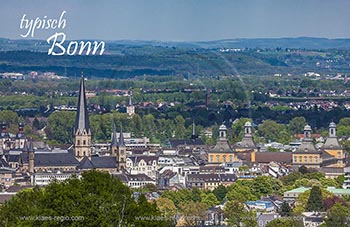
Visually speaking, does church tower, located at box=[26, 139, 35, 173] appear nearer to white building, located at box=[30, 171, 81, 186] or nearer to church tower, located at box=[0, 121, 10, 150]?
white building, located at box=[30, 171, 81, 186]

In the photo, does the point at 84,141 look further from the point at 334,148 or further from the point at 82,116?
the point at 334,148

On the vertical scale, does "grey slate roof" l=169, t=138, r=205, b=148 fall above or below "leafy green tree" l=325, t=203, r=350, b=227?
above

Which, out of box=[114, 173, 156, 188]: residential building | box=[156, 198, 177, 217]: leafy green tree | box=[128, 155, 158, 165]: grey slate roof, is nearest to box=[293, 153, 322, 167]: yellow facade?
box=[128, 155, 158, 165]: grey slate roof

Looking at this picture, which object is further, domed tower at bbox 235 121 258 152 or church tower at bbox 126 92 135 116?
church tower at bbox 126 92 135 116

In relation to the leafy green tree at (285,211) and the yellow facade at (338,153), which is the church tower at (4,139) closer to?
the yellow facade at (338,153)

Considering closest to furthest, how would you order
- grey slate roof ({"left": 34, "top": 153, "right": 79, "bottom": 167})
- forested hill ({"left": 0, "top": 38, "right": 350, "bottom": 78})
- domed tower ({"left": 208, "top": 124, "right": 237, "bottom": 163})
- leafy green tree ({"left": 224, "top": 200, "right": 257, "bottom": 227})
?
leafy green tree ({"left": 224, "top": 200, "right": 257, "bottom": 227}) → grey slate roof ({"left": 34, "top": 153, "right": 79, "bottom": 167}) → domed tower ({"left": 208, "top": 124, "right": 237, "bottom": 163}) → forested hill ({"left": 0, "top": 38, "right": 350, "bottom": 78})

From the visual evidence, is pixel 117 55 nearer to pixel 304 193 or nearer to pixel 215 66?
pixel 215 66

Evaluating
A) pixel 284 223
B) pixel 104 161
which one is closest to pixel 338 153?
pixel 104 161

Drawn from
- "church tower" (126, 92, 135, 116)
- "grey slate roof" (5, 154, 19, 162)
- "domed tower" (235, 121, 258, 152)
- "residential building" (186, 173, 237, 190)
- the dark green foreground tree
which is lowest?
"residential building" (186, 173, 237, 190)
